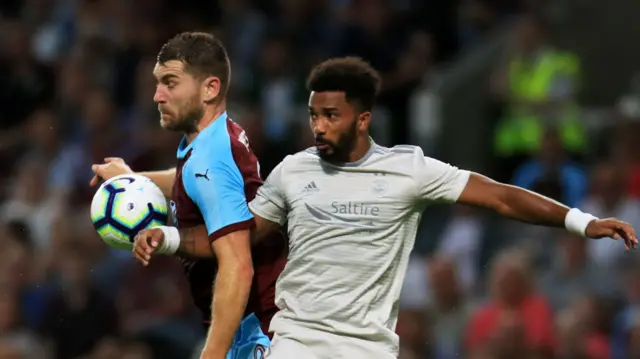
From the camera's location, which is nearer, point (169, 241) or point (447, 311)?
point (169, 241)

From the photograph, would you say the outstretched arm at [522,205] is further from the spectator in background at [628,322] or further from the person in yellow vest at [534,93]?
the person in yellow vest at [534,93]

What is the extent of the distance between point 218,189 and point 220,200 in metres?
0.05

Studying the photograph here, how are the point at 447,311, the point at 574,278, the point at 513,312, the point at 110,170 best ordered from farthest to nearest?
the point at 447,311 → the point at 574,278 → the point at 513,312 → the point at 110,170

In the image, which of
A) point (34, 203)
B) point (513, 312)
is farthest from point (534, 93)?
point (34, 203)

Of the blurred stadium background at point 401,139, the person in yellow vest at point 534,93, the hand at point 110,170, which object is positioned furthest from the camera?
the person in yellow vest at point 534,93

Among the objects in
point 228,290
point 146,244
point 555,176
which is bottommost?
point 228,290

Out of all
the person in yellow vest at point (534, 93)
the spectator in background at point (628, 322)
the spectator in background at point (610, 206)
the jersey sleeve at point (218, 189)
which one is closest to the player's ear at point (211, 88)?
the jersey sleeve at point (218, 189)

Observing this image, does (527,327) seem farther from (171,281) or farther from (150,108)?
(150,108)

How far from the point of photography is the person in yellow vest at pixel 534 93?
11938 millimetres

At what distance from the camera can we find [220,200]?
6.00 m

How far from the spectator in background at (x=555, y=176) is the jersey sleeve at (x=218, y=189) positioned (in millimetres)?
5152

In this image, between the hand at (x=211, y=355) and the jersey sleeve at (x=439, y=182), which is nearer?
the hand at (x=211, y=355)

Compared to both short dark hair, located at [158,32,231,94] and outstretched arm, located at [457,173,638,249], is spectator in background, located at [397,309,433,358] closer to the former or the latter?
outstretched arm, located at [457,173,638,249]

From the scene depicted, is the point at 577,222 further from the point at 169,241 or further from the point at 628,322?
the point at 628,322
